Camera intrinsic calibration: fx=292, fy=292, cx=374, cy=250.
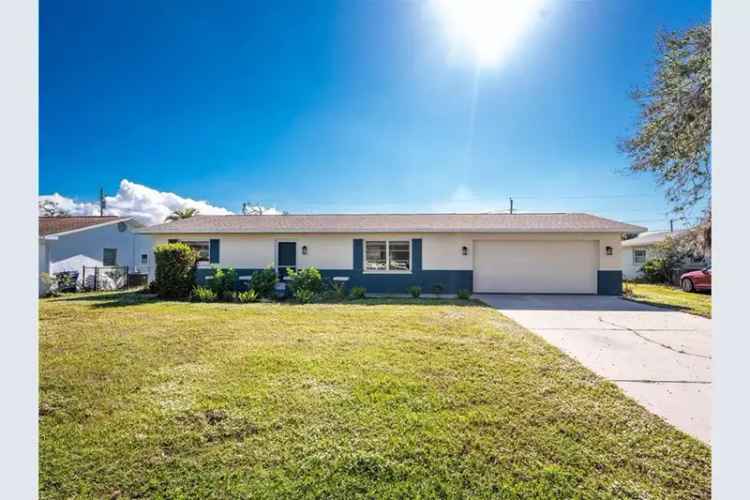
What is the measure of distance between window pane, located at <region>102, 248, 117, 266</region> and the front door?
10.7 metres

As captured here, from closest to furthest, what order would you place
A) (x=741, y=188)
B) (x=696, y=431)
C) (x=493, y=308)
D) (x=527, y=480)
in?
(x=527, y=480), (x=741, y=188), (x=696, y=431), (x=493, y=308)

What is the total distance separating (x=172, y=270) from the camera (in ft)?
33.4

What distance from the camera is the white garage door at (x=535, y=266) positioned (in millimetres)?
11078

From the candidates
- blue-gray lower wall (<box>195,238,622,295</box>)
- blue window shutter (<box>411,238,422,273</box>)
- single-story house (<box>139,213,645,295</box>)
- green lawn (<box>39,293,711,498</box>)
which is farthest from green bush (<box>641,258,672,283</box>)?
green lawn (<box>39,293,711,498</box>)

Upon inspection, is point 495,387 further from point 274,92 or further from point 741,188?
point 274,92

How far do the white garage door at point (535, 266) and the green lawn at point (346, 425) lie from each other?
6939 mm

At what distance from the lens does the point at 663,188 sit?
20.9ft

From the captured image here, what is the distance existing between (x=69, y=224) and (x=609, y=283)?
24283 millimetres

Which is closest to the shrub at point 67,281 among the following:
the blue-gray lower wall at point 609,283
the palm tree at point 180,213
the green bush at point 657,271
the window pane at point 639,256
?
the palm tree at point 180,213

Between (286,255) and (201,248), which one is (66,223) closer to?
(201,248)

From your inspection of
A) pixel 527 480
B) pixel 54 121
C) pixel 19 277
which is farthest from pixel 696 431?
pixel 54 121

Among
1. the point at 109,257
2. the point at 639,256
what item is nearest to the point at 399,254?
the point at 109,257

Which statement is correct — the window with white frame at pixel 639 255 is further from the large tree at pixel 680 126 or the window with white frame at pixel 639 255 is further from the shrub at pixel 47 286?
the shrub at pixel 47 286

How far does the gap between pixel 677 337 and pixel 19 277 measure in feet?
29.5
